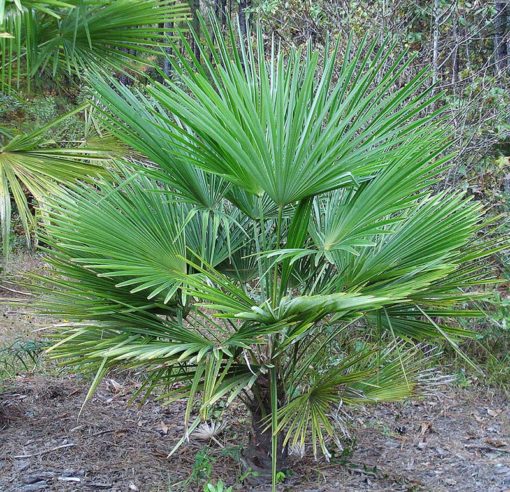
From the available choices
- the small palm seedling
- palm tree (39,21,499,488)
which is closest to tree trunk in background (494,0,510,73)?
palm tree (39,21,499,488)

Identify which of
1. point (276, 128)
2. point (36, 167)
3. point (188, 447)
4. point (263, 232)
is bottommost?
point (188, 447)

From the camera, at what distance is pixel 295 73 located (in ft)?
9.66

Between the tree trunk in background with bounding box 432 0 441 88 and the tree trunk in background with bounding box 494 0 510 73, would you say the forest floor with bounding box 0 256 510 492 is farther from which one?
the tree trunk in background with bounding box 494 0 510 73

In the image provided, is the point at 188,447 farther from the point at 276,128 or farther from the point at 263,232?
the point at 276,128

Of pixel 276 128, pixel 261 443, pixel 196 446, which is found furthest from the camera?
pixel 196 446

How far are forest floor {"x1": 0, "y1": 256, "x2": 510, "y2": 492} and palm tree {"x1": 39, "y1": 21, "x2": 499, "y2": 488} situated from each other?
1.42ft

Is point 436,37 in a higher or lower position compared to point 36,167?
higher

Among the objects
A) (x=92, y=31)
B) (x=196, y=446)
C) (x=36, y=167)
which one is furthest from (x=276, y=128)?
(x=196, y=446)

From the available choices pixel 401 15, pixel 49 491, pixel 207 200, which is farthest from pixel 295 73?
pixel 401 15

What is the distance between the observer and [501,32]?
600 centimetres

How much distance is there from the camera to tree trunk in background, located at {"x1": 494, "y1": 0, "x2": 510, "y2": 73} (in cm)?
557

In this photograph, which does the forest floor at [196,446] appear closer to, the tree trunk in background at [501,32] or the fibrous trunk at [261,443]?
the fibrous trunk at [261,443]

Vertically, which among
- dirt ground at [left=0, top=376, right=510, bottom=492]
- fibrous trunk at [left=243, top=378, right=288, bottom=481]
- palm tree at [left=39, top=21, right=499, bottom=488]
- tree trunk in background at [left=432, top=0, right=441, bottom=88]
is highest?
tree trunk in background at [left=432, top=0, right=441, bottom=88]

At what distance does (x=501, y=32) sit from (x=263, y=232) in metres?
4.09
